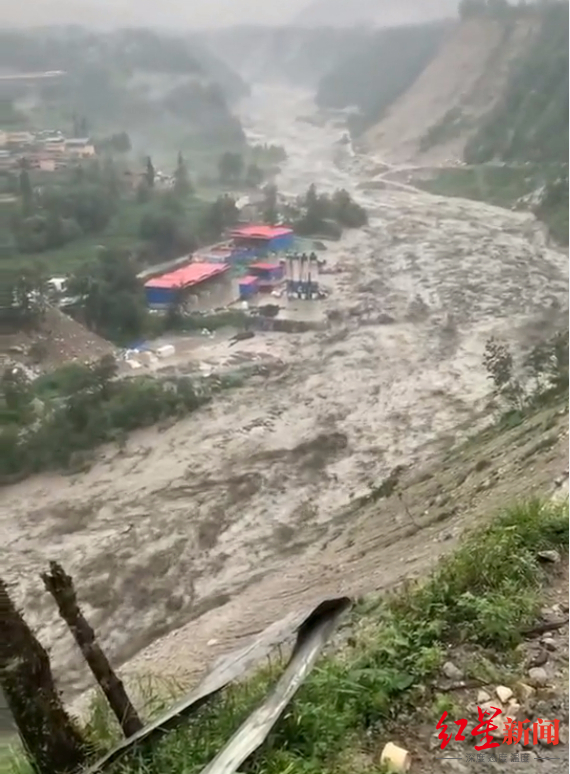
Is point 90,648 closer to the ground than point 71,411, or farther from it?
closer to the ground

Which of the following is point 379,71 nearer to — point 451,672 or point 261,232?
point 261,232

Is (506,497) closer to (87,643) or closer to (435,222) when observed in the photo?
(435,222)

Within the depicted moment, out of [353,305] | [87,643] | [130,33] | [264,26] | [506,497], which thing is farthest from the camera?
[506,497]

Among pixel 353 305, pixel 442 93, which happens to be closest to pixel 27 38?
pixel 353 305

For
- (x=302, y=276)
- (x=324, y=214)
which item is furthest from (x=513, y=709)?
(x=324, y=214)

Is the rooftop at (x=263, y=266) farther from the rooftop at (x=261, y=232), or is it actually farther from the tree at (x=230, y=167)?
the tree at (x=230, y=167)

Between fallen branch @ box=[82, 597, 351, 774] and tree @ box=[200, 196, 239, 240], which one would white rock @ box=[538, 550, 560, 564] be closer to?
fallen branch @ box=[82, 597, 351, 774]
